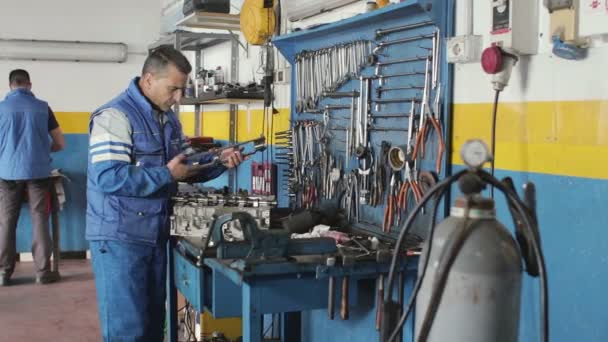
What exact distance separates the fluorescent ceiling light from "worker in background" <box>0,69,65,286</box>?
72 centimetres

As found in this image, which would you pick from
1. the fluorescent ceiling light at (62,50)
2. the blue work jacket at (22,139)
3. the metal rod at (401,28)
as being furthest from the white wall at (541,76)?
the fluorescent ceiling light at (62,50)

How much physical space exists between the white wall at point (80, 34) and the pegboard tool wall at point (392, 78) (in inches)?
120

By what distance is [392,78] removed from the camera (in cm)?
230

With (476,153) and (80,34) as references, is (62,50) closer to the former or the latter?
(80,34)

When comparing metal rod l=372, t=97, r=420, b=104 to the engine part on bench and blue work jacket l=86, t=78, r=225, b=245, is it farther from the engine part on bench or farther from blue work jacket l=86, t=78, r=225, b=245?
blue work jacket l=86, t=78, r=225, b=245

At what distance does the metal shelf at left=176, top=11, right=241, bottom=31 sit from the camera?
3.49 m

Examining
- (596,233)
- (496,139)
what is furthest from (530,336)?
(496,139)

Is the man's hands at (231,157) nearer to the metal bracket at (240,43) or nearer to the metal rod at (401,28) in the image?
the metal rod at (401,28)

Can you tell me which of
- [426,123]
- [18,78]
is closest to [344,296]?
[426,123]

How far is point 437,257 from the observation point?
1303 mm

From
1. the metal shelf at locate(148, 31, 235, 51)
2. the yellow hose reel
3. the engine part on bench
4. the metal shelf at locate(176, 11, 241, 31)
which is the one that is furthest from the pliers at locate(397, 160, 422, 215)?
the metal shelf at locate(148, 31, 235, 51)

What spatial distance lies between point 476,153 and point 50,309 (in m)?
3.43

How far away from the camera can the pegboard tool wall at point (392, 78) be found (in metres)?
2.05

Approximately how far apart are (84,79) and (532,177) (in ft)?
14.3
